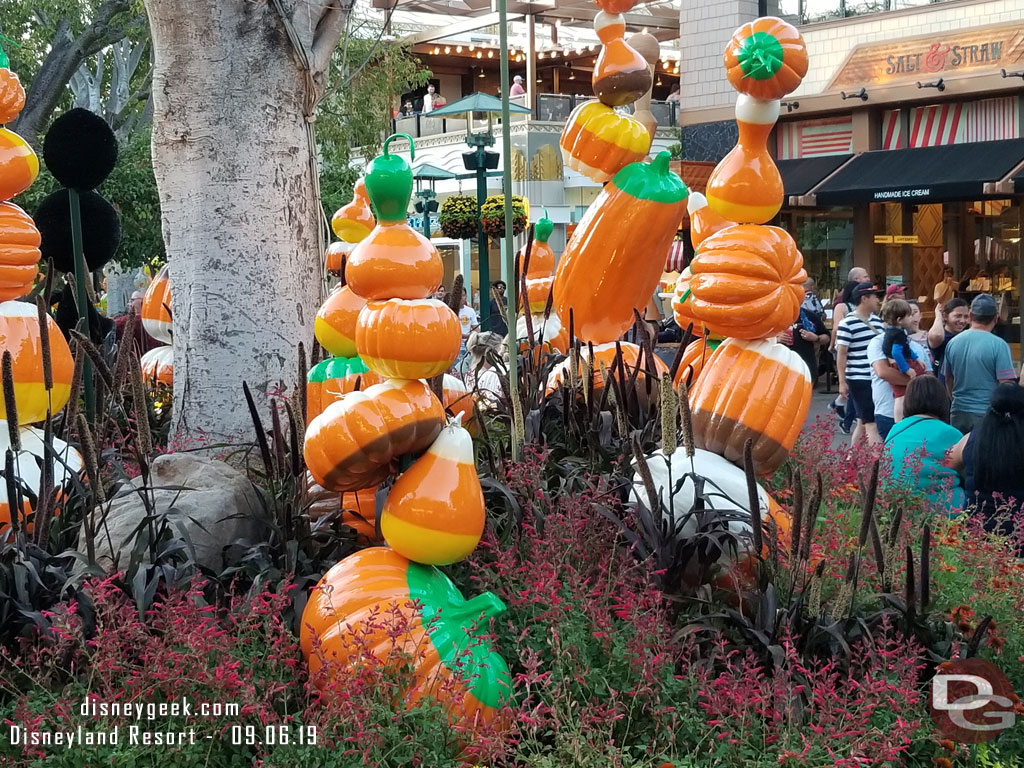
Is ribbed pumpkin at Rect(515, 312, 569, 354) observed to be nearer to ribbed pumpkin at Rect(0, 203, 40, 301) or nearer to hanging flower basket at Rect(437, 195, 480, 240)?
ribbed pumpkin at Rect(0, 203, 40, 301)

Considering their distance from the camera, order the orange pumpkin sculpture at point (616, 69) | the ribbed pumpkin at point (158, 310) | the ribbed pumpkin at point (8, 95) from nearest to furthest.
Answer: the ribbed pumpkin at point (8, 95) → the orange pumpkin sculpture at point (616, 69) → the ribbed pumpkin at point (158, 310)

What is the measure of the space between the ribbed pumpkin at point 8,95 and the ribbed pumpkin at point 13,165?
9 cm

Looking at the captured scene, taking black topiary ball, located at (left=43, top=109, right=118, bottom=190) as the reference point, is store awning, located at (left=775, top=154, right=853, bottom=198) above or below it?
above

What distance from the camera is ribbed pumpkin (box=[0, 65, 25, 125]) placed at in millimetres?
4047

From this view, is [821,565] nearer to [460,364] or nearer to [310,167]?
[310,167]

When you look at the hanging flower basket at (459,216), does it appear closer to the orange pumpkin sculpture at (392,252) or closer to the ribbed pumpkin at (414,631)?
the orange pumpkin sculpture at (392,252)

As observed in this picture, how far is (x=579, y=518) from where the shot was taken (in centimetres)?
339

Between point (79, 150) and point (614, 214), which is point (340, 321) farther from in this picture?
point (79, 150)

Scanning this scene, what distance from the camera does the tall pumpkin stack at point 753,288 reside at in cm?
386

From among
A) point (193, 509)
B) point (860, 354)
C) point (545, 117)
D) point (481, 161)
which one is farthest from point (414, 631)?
point (545, 117)

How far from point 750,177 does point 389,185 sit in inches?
63.0

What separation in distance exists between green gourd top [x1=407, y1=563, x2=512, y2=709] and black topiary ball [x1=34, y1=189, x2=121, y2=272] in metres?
3.59

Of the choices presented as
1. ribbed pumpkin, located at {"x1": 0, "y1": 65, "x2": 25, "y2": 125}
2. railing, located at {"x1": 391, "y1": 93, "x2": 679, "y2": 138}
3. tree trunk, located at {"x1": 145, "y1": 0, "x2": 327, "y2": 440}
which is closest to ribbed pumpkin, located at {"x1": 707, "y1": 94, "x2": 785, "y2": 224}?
tree trunk, located at {"x1": 145, "y1": 0, "x2": 327, "y2": 440}

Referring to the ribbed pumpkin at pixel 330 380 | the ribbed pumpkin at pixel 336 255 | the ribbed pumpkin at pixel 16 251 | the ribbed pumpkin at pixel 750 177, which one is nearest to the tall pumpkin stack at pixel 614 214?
the ribbed pumpkin at pixel 750 177
